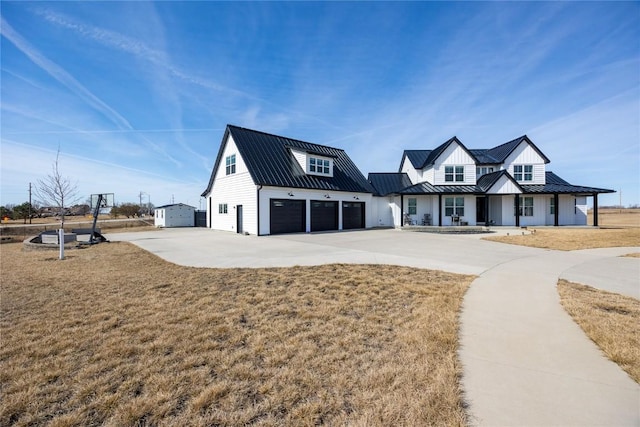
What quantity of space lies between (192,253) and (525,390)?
37.6ft

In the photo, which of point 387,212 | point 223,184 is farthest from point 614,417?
point 387,212

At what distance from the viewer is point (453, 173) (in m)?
25.8

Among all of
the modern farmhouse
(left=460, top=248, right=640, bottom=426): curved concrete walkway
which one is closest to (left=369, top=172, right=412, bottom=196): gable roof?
the modern farmhouse

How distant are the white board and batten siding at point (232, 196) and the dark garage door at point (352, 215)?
8.40 meters

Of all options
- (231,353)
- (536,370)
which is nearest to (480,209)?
(536,370)

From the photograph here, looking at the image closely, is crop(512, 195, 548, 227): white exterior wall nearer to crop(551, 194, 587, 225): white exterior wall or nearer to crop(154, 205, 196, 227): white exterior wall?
crop(551, 194, 587, 225): white exterior wall

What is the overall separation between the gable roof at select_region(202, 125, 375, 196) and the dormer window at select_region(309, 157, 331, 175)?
1.51ft

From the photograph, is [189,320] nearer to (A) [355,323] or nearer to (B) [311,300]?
(B) [311,300]

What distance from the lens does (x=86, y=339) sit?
12.9ft

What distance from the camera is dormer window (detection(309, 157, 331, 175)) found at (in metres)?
22.6

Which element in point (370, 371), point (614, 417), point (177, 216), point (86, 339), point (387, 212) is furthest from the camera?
point (177, 216)

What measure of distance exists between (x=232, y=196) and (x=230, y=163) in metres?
2.80

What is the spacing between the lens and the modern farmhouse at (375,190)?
20.4 m

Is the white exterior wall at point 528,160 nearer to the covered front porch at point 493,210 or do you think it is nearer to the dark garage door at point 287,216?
the covered front porch at point 493,210
